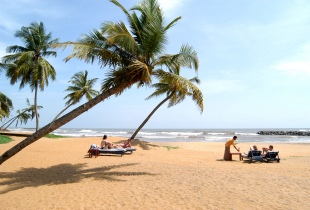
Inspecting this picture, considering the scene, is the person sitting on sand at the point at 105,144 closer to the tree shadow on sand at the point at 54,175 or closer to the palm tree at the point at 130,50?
the tree shadow on sand at the point at 54,175

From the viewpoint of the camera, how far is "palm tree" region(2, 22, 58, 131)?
25.8 meters

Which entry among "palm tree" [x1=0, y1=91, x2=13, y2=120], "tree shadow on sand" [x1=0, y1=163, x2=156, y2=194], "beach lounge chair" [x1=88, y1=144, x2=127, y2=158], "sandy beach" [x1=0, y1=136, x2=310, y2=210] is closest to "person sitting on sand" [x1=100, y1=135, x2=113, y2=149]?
"beach lounge chair" [x1=88, y1=144, x2=127, y2=158]

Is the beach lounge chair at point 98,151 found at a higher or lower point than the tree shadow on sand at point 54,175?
higher

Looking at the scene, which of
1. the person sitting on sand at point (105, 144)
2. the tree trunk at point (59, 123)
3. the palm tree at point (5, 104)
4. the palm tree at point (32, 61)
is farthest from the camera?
the palm tree at point (5, 104)

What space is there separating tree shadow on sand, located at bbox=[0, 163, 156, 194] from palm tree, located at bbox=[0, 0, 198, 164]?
7.19 feet

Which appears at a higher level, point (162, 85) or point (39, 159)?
point (162, 85)

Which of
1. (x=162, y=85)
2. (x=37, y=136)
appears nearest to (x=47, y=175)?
(x=37, y=136)

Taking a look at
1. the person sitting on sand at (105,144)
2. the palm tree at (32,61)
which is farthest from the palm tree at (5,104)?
the person sitting on sand at (105,144)

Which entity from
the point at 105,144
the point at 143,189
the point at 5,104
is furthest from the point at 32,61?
the point at 143,189

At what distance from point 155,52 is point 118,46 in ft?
4.69

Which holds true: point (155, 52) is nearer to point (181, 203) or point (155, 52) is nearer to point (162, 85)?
point (181, 203)

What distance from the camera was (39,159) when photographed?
13.1m

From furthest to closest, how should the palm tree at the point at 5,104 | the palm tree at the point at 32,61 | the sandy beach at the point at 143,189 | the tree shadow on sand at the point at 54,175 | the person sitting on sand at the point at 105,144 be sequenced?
1. the palm tree at the point at 5,104
2. the palm tree at the point at 32,61
3. the person sitting on sand at the point at 105,144
4. the tree shadow on sand at the point at 54,175
5. the sandy beach at the point at 143,189

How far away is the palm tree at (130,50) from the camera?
9.29 m
